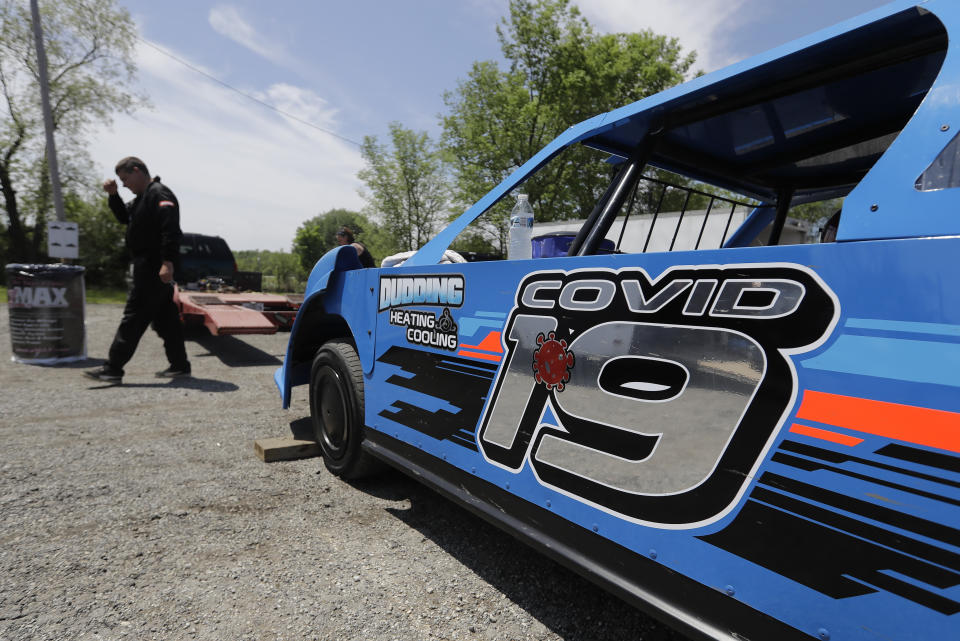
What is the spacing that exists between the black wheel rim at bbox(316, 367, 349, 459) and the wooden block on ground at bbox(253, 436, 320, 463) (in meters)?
0.24

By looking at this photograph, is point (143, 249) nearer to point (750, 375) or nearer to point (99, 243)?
Result: point (750, 375)

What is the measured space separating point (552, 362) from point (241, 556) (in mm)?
1617

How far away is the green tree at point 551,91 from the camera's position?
1939cm

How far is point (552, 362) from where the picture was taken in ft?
5.10

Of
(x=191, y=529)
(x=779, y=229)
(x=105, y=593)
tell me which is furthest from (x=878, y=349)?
(x=191, y=529)

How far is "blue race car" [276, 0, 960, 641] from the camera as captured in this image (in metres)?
0.91

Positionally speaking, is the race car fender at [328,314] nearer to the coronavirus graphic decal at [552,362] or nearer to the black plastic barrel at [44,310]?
the coronavirus graphic decal at [552,362]

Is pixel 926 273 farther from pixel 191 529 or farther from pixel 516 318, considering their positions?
pixel 191 529

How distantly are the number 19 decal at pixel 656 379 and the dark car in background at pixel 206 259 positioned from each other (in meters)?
12.0

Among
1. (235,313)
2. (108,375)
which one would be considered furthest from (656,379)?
(235,313)

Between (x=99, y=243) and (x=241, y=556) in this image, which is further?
(x=99, y=243)

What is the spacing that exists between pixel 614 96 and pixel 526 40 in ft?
13.9

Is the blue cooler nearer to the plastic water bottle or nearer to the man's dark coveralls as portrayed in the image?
the plastic water bottle

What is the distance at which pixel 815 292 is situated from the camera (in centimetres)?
102
